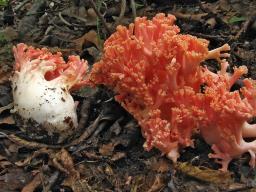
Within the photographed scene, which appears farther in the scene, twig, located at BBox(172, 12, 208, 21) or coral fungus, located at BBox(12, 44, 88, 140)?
twig, located at BBox(172, 12, 208, 21)

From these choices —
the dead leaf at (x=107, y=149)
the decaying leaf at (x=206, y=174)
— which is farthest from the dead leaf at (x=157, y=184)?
the dead leaf at (x=107, y=149)

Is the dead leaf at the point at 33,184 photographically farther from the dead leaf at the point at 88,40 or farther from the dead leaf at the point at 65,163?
the dead leaf at the point at 88,40

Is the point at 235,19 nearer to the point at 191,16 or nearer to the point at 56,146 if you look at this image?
the point at 191,16

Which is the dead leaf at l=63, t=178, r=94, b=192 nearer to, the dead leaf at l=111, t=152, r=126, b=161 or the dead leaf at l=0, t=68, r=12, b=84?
the dead leaf at l=111, t=152, r=126, b=161

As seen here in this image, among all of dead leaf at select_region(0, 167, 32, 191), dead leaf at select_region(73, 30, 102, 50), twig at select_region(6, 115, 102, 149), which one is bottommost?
dead leaf at select_region(0, 167, 32, 191)

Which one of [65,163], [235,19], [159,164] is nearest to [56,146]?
[65,163]

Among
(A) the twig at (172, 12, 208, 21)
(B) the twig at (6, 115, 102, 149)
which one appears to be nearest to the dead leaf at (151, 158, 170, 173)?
(B) the twig at (6, 115, 102, 149)
